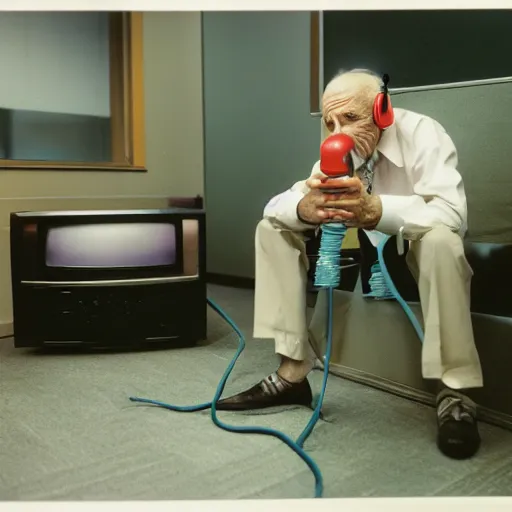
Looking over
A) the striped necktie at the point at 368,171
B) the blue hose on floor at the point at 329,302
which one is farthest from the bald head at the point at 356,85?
the blue hose on floor at the point at 329,302

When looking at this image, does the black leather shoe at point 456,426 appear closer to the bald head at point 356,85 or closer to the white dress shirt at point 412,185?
the white dress shirt at point 412,185

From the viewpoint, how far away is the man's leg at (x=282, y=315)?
1039 millimetres

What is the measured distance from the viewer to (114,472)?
881mm

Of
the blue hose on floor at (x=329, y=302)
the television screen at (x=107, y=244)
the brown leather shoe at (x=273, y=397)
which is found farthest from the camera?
the television screen at (x=107, y=244)

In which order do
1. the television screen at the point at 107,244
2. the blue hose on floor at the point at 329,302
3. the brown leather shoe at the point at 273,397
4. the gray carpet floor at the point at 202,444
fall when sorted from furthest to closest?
1. the television screen at the point at 107,244
2. the brown leather shoe at the point at 273,397
3. the blue hose on floor at the point at 329,302
4. the gray carpet floor at the point at 202,444

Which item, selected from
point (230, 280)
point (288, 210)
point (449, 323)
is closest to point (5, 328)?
point (230, 280)

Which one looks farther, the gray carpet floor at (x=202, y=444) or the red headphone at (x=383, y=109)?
the red headphone at (x=383, y=109)

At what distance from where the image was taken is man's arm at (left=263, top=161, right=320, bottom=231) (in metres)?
0.99

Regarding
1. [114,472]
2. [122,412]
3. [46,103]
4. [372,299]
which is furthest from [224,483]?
[46,103]

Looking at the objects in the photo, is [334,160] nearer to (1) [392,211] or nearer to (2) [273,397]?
(1) [392,211]

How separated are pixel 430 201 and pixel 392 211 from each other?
0.07 m

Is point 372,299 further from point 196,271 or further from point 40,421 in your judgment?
point 40,421

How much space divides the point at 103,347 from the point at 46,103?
0.57 metres

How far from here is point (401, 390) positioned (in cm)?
114
